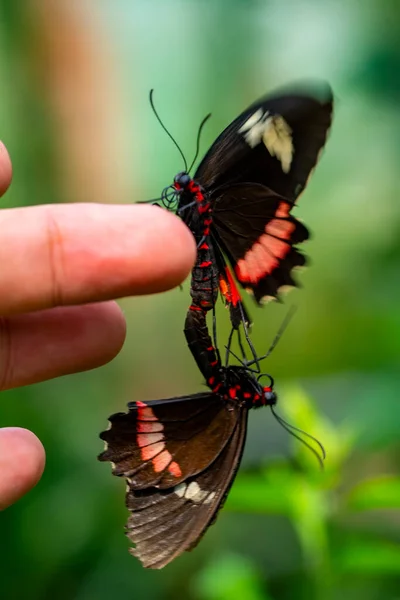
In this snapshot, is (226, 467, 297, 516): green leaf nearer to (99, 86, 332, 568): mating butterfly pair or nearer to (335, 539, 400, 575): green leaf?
(335, 539, 400, 575): green leaf

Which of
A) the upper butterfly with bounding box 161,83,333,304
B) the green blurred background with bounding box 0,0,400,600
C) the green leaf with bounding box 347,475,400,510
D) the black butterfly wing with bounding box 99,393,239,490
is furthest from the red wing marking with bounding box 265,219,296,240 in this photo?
the green blurred background with bounding box 0,0,400,600

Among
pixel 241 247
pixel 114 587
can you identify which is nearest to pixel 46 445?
pixel 114 587

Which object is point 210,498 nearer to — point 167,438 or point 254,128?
point 167,438

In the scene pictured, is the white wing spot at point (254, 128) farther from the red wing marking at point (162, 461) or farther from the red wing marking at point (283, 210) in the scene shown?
the red wing marking at point (162, 461)

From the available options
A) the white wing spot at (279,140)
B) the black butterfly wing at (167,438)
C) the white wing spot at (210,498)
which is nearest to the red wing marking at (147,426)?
the black butterfly wing at (167,438)

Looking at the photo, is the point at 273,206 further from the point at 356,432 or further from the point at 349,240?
the point at 349,240

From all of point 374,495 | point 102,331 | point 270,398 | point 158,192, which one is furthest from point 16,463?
point 158,192

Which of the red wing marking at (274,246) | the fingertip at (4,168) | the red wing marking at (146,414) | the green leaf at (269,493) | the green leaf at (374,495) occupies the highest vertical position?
the red wing marking at (274,246)

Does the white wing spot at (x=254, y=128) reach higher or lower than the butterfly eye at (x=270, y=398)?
higher
